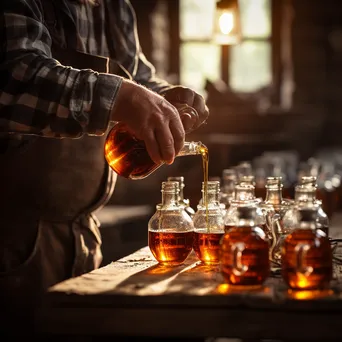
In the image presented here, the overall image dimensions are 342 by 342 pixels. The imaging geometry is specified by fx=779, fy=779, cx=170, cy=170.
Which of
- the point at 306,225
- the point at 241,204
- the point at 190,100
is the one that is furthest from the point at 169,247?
the point at 190,100

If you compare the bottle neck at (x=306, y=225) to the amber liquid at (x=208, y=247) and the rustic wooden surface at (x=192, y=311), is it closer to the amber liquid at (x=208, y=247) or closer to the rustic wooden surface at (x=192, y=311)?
the rustic wooden surface at (x=192, y=311)

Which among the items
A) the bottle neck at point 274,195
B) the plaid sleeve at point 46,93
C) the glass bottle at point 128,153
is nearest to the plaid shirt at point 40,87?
the plaid sleeve at point 46,93

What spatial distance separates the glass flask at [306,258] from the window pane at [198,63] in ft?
25.1

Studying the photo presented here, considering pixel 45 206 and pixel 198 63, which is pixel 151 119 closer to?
pixel 45 206

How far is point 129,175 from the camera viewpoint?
2209mm

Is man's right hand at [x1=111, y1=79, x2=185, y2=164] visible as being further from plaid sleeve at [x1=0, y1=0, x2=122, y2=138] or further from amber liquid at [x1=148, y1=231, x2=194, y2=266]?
amber liquid at [x1=148, y1=231, x2=194, y2=266]

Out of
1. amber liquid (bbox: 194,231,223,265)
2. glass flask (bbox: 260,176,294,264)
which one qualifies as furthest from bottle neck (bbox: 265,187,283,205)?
amber liquid (bbox: 194,231,223,265)

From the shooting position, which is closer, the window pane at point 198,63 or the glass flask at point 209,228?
the glass flask at point 209,228

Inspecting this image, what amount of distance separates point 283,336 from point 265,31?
8.17 metres

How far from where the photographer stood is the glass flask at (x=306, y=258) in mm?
1705

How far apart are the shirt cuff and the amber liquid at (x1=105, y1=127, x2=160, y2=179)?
0.43 feet

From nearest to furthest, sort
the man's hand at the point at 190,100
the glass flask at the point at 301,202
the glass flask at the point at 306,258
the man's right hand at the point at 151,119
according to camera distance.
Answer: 1. the glass flask at the point at 306,258
2. the glass flask at the point at 301,202
3. the man's right hand at the point at 151,119
4. the man's hand at the point at 190,100

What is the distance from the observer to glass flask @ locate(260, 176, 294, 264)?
2.16 metres

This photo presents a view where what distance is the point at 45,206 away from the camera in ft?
8.86
